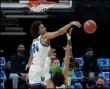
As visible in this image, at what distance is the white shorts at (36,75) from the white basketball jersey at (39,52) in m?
0.09

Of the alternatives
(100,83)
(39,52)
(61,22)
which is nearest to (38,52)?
(39,52)

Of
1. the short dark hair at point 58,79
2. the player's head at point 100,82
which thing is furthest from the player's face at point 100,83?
the short dark hair at point 58,79

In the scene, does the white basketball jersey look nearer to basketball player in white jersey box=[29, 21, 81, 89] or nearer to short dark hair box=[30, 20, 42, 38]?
basketball player in white jersey box=[29, 21, 81, 89]

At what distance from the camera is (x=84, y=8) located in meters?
16.6

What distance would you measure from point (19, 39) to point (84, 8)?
8.99ft

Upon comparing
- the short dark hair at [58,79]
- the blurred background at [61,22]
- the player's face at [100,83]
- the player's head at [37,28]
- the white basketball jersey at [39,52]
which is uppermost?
the player's head at [37,28]

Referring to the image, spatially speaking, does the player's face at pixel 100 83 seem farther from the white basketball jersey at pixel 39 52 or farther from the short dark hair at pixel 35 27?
the short dark hair at pixel 35 27

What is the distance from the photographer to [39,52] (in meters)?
8.62

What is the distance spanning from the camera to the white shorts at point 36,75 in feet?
28.5

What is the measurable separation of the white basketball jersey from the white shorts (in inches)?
Answer: 3.4

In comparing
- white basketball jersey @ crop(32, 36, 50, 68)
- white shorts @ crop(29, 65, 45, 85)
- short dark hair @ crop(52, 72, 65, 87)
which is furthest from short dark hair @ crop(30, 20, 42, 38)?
short dark hair @ crop(52, 72, 65, 87)

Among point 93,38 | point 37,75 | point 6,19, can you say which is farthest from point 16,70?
point 37,75

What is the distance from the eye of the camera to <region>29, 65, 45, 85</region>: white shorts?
8700 mm

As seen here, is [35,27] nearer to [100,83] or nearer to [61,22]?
[100,83]
